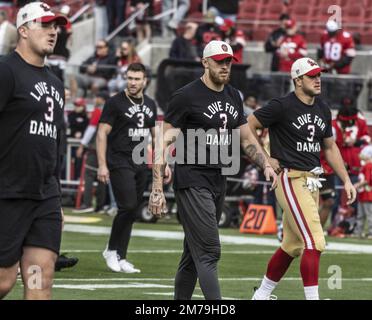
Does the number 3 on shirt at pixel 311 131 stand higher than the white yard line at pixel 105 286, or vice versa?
the number 3 on shirt at pixel 311 131

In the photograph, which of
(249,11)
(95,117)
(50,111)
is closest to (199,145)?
(50,111)

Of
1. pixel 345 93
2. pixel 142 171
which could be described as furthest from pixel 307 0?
pixel 142 171

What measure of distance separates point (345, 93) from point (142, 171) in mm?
10406

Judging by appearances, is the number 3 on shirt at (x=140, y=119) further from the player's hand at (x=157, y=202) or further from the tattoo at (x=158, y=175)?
the player's hand at (x=157, y=202)

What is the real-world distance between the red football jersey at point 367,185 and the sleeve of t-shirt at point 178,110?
10618 millimetres

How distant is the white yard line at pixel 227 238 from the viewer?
61.5ft

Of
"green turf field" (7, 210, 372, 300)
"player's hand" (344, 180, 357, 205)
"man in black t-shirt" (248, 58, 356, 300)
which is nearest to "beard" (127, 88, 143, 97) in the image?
"green turf field" (7, 210, 372, 300)

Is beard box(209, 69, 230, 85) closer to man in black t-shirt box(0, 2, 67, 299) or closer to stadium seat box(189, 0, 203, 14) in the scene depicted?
man in black t-shirt box(0, 2, 67, 299)

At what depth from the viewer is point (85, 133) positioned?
24.9 m

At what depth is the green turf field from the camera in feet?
41.6

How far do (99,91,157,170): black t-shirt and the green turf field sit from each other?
126 cm

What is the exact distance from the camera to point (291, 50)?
86.3 ft

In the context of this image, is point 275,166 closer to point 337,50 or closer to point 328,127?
point 328,127

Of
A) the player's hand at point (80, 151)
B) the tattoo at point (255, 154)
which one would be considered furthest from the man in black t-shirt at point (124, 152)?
the player's hand at point (80, 151)
